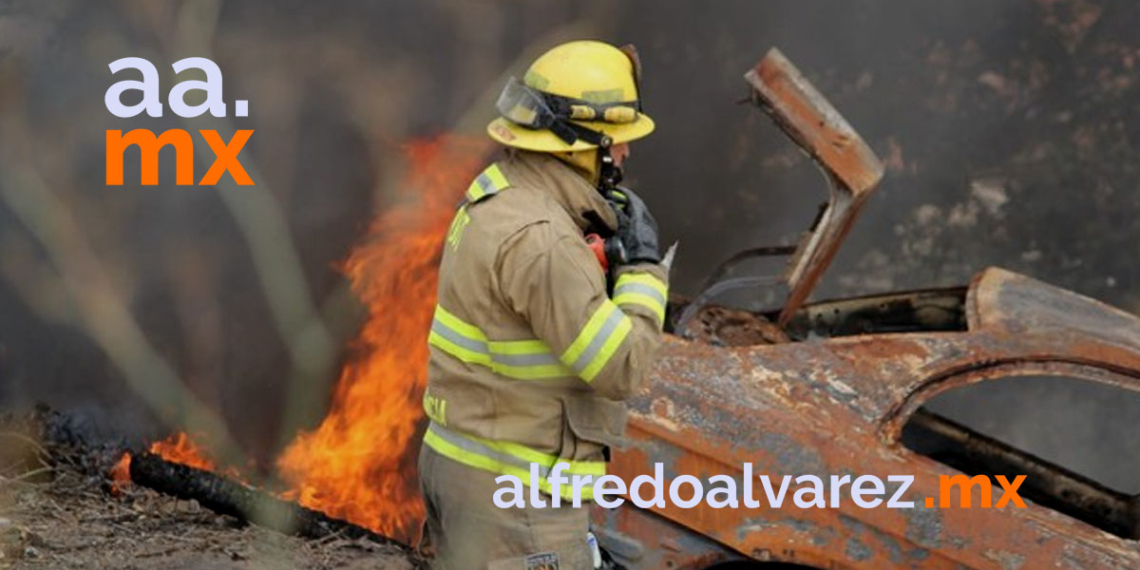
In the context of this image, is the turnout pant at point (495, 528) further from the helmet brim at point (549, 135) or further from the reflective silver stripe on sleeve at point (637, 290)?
the helmet brim at point (549, 135)

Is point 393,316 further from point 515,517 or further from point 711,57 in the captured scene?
point 515,517

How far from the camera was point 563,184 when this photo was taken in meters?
3.47

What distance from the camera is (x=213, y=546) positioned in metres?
5.79

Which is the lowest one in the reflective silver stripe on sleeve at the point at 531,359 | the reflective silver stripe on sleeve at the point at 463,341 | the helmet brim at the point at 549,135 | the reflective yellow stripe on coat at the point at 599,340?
the reflective silver stripe on sleeve at the point at 531,359

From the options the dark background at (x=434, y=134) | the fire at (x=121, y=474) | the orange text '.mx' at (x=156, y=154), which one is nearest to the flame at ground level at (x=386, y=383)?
the fire at (x=121, y=474)

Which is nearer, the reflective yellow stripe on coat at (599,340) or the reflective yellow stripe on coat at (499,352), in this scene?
the reflective yellow stripe on coat at (599,340)

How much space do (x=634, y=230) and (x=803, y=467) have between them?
1.14m

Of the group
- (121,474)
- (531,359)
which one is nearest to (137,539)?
(121,474)

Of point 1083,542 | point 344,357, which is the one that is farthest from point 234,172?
point 1083,542

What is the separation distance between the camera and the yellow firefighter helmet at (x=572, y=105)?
345cm

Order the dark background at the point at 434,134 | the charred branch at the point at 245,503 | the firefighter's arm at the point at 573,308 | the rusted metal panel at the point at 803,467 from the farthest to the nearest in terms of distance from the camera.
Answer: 1. the dark background at the point at 434,134
2. the charred branch at the point at 245,503
3. the rusted metal panel at the point at 803,467
4. the firefighter's arm at the point at 573,308

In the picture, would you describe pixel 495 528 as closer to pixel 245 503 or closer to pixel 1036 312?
pixel 1036 312

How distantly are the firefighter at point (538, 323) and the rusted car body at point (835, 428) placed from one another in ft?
2.24

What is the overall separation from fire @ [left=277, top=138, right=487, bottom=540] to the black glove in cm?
302
